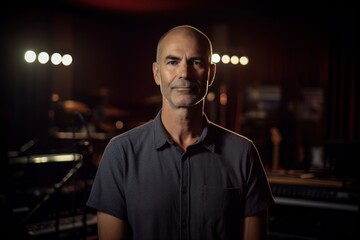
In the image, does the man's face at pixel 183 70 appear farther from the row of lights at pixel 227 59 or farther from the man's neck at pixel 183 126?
the row of lights at pixel 227 59

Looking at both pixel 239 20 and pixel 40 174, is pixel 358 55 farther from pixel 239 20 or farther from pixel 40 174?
pixel 40 174

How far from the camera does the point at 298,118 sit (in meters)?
10.4

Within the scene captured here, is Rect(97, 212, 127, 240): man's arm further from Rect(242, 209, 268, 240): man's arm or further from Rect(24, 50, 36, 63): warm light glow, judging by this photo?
Rect(24, 50, 36, 63): warm light glow

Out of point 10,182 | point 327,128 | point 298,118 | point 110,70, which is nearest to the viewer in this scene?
point 10,182

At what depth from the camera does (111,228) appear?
6.62 ft

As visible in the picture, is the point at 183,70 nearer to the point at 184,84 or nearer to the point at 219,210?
the point at 184,84

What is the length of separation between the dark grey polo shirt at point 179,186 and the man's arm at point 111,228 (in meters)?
0.03

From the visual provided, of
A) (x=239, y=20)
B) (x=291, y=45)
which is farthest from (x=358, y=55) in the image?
(x=239, y=20)

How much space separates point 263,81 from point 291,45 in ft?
3.08

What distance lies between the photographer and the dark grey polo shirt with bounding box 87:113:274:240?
202 cm

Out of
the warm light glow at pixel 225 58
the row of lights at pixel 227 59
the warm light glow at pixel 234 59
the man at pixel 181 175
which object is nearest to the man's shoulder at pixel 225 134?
the man at pixel 181 175

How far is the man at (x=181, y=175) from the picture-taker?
2021mm

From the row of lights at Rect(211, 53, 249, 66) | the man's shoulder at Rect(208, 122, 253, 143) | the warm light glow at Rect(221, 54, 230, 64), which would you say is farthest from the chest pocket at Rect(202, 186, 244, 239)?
the warm light glow at Rect(221, 54, 230, 64)

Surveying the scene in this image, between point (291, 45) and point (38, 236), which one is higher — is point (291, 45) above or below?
above
